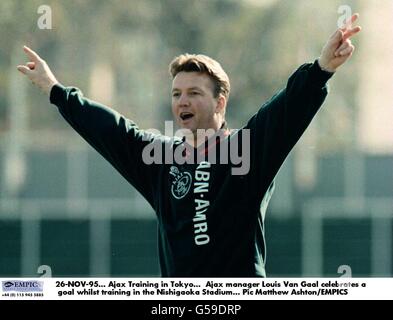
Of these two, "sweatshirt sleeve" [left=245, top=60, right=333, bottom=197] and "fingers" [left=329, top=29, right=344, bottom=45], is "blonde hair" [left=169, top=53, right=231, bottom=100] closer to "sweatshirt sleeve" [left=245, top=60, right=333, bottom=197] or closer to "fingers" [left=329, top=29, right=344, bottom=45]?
"sweatshirt sleeve" [left=245, top=60, right=333, bottom=197]

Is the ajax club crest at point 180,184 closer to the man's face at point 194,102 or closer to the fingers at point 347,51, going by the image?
the man's face at point 194,102

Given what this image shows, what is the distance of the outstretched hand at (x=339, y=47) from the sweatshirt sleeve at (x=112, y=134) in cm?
52

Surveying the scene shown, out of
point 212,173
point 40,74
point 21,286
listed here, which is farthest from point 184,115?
point 21,286

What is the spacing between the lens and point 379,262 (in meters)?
9.47

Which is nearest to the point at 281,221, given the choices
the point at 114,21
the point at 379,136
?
the point at 379,136

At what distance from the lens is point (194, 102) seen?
2.43 metres

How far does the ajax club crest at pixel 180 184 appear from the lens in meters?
2.42

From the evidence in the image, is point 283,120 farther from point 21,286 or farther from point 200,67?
point 21,286

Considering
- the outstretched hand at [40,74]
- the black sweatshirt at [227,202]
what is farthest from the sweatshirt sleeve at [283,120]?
the outstretched hand at [40,74]

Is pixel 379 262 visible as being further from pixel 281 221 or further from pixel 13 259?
pixel 13 259

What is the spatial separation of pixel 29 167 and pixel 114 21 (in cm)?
164

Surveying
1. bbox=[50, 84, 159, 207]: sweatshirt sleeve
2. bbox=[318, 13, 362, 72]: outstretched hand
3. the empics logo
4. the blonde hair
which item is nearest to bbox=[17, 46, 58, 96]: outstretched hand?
bbox=[50, 84, 159, 207]: sweatshirt sleeve

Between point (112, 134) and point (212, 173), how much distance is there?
27cm

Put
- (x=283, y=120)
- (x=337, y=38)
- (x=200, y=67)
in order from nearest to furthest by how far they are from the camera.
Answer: (x=337, y=38)
(x=283, y=120)
(x=200, y=67)
